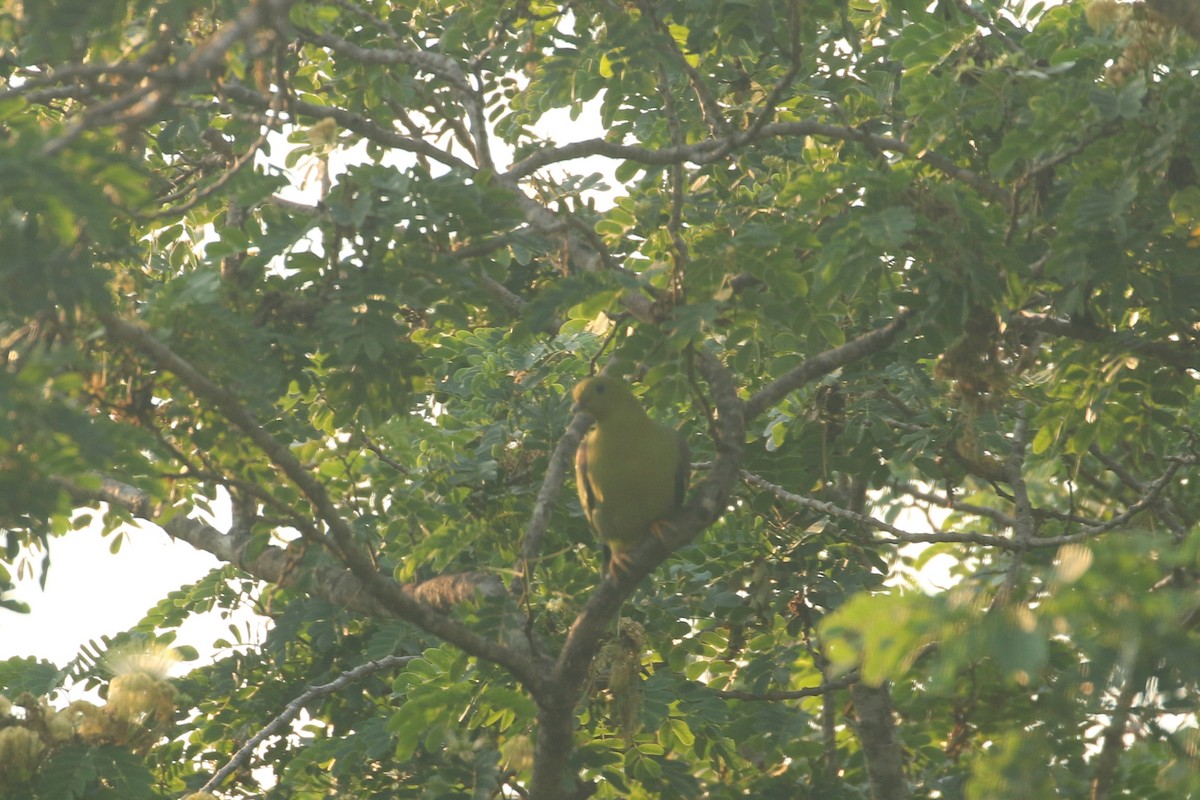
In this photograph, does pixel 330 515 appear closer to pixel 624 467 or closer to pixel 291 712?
pixel 624 467

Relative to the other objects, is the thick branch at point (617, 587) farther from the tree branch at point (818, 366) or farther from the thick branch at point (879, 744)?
the thick branch at point (879, 744)

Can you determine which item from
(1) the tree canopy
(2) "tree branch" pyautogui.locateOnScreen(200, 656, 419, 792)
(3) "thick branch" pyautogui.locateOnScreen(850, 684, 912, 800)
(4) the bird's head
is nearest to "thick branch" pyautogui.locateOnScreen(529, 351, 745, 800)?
(1) the tree canopy

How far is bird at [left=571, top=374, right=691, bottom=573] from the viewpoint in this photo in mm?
4645

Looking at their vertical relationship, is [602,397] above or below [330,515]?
above

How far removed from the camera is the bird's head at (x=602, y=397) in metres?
4.70

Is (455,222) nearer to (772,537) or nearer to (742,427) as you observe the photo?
(742,427)

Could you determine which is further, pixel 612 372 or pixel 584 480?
pixel 584 480

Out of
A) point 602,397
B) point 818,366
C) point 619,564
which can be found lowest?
point 619,564

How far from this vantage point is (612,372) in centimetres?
436

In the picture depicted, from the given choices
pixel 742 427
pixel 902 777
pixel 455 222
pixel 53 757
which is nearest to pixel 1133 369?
pixel 742 427

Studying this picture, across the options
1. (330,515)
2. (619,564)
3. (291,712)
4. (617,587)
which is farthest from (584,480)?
(291,712)

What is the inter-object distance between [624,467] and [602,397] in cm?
28

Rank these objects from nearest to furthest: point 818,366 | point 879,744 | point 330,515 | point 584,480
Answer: point 330,515
point 818,366
point 584,480
point 879,744

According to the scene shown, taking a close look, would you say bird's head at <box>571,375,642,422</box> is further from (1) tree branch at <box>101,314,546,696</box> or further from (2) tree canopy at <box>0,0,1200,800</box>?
(1) tree branch at <box>101,314,546,696</box>
